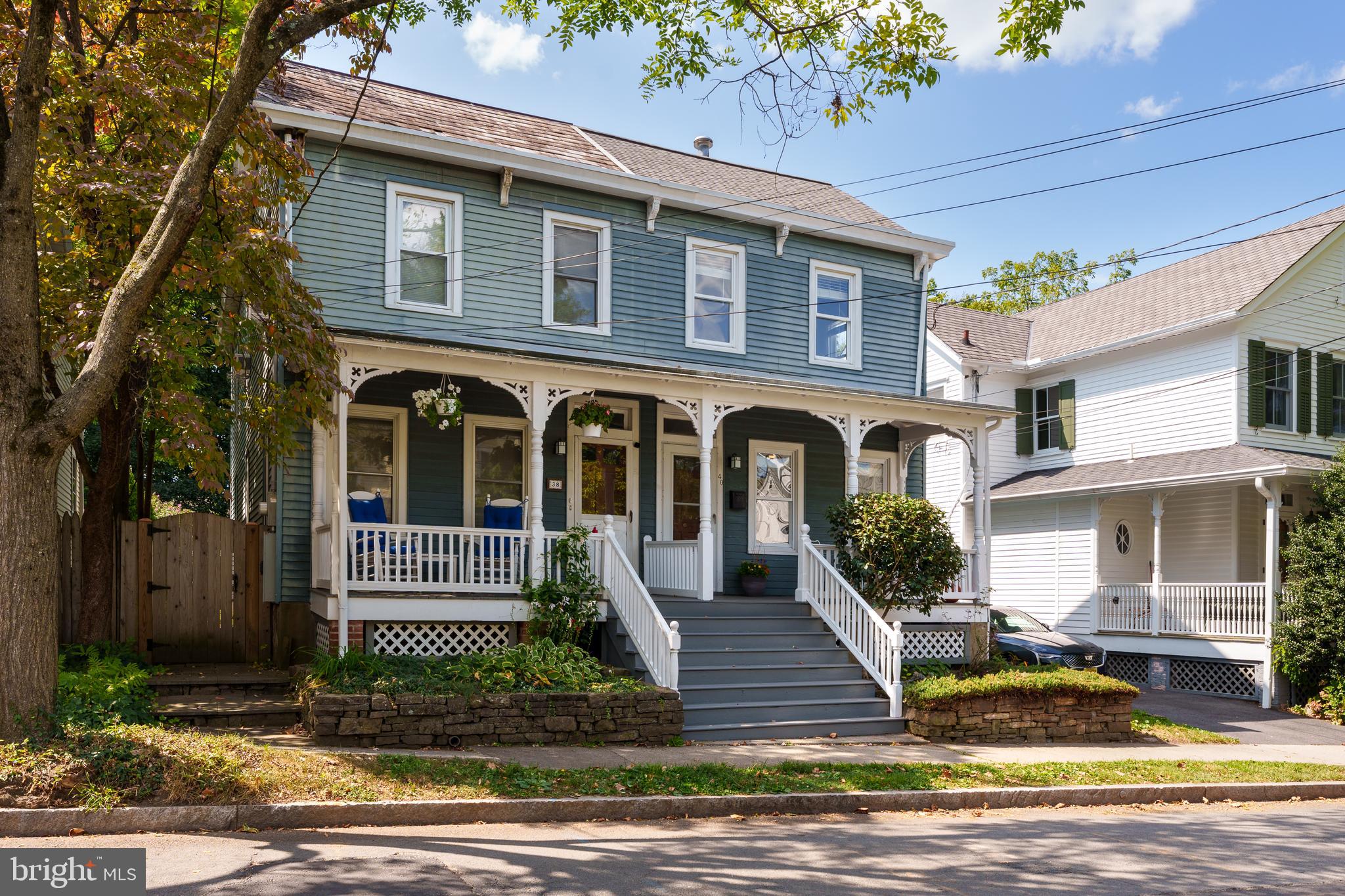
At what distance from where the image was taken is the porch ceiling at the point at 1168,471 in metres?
17.7

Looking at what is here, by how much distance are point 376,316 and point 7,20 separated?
5.25 m

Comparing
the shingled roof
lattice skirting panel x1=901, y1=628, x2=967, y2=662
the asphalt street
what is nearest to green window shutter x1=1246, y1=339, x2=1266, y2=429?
the shingled roof

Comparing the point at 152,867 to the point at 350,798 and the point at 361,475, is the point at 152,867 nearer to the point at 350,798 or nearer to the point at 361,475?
the point at 350,798

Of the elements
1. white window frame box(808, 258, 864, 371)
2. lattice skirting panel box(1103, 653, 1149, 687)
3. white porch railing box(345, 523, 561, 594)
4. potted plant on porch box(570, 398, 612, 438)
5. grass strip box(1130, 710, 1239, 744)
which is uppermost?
white window frame box(808, 258, 864, 371)

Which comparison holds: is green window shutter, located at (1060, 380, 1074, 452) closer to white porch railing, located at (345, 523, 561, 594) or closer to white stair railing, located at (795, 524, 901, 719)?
white stair railing, located at (795, 524, 901, 719)

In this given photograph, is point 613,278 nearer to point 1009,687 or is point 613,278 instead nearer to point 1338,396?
point 1009,687

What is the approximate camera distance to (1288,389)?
20.6 meters

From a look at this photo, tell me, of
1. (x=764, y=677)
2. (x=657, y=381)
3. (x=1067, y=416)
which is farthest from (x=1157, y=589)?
(x=657, y=381)

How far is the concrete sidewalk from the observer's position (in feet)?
31.3

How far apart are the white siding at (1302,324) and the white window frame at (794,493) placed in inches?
351

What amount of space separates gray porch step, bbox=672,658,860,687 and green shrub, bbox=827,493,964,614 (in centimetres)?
125

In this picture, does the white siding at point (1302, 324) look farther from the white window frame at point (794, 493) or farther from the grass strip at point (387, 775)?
the grass strip at point (387, 775)

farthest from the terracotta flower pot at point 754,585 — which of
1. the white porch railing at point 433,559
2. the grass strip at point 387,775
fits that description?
the grass strip at point 387,775

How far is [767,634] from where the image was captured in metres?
13.7
